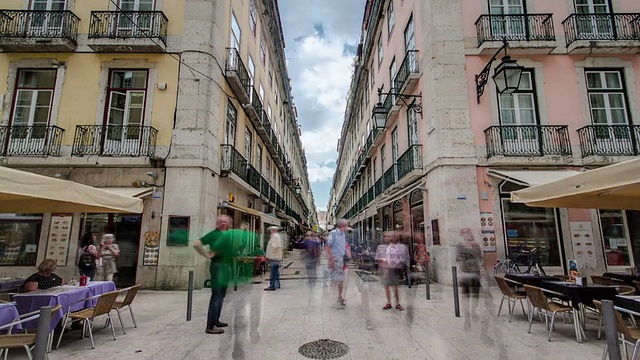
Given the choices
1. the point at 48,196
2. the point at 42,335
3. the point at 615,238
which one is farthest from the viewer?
the point at 615,238

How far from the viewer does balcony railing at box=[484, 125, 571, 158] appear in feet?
33.7

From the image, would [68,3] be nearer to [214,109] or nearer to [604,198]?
[214,109]

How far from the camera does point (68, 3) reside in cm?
1082

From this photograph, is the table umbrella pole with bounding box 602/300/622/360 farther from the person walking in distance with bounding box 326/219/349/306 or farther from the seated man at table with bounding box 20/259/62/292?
the seated man at table with bounding box 20/259/62/292

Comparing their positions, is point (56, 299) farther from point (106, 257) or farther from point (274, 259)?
point (274, 259)

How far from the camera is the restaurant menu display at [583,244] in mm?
9664

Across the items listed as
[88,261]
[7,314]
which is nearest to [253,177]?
[88,261]

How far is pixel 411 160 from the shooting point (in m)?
12.5

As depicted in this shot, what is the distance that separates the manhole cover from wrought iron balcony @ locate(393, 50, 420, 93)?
10.4 meters

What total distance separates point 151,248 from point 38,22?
845 centimetres

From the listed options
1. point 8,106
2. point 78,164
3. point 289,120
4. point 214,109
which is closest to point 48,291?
point 78,164

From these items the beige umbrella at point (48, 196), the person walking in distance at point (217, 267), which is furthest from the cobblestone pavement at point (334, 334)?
the beige umbrella at point (48, 196)

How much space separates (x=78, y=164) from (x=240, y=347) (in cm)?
872

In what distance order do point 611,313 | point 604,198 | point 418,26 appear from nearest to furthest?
point 611,313 → point 604,198 → point 418,26
